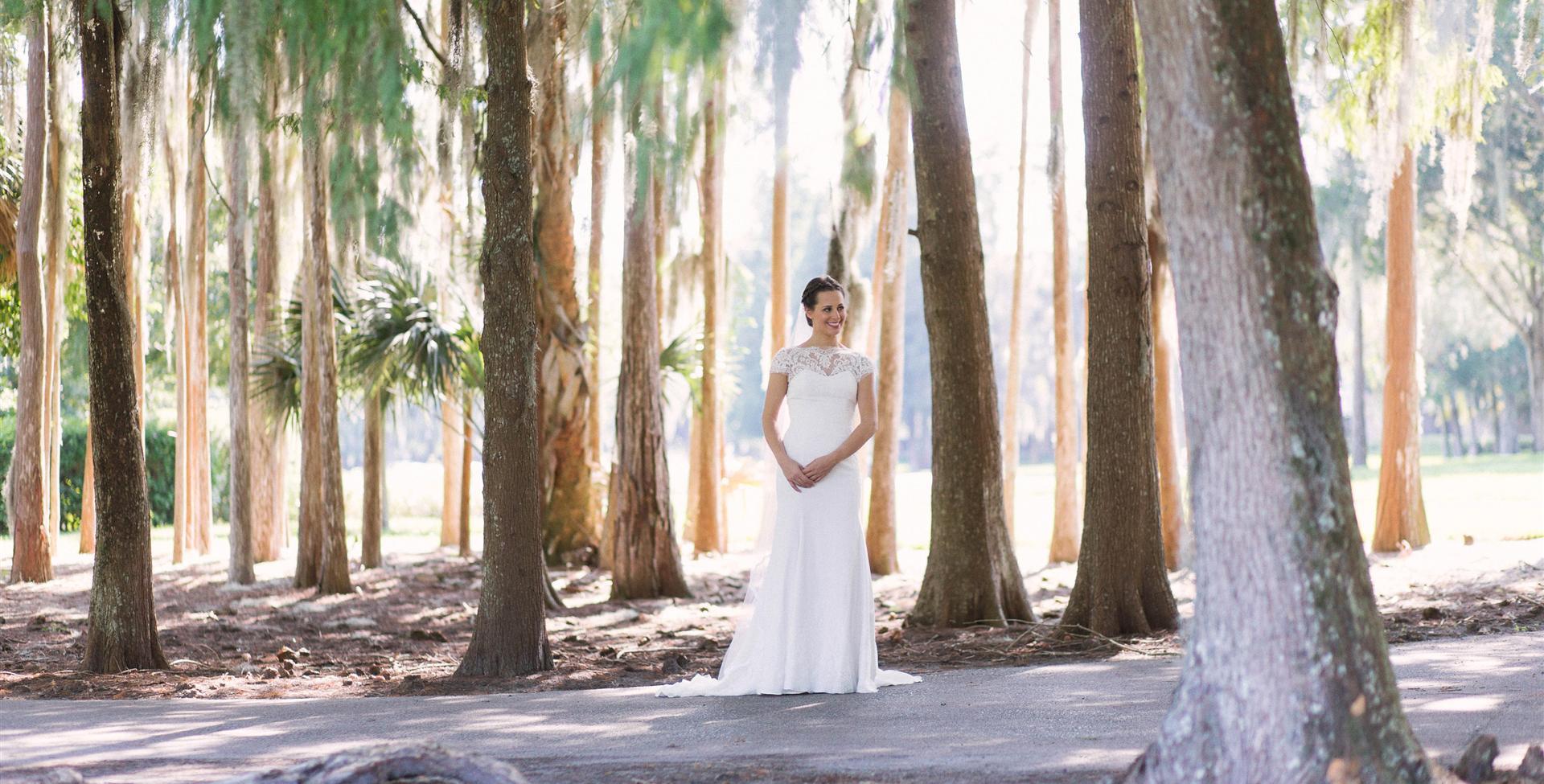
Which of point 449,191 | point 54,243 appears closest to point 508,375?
point 449,191

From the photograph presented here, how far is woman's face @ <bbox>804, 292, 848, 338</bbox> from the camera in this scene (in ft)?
23.0

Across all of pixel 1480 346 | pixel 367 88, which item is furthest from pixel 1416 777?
pixel 1480 346

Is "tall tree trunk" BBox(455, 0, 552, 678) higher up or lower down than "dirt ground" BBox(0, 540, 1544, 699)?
higher up

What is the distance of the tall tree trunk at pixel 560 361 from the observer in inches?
566

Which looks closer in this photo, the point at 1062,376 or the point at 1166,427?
the point at 1166,427

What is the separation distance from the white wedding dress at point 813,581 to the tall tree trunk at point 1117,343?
1985 mm

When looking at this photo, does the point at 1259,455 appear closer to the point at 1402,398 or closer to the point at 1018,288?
the point at 1402,398

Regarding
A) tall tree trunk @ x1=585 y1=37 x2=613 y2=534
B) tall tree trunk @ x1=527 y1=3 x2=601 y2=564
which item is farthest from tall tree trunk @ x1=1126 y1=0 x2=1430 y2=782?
tall tree trunk @ x1=527 y1=3 x2=601 y2=564

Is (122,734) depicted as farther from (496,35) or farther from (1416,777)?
(1416,777)

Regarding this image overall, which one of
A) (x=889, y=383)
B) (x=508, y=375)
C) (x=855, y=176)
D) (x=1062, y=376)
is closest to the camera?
(x=855, y=176)

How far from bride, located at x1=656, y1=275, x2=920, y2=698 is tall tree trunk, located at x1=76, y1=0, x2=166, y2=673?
3.35 metres

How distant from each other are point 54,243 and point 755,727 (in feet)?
40.3

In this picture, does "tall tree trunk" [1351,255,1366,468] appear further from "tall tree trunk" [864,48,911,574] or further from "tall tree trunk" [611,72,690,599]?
"tall tree trunk" [611,72,690,599]

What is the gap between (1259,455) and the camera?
3711mm
